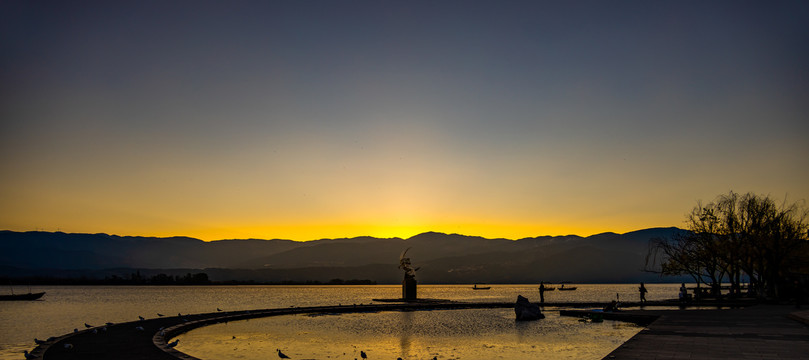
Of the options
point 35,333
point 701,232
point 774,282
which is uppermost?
point 701,232

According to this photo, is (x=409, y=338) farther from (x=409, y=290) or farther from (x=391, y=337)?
(x=409, y=290)

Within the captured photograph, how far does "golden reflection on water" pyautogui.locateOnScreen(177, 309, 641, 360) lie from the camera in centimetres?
2691

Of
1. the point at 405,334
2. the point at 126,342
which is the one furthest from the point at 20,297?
the point at 126,342

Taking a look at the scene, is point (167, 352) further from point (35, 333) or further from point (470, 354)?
point (35, 333)

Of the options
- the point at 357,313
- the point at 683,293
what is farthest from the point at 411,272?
the point at 683,293

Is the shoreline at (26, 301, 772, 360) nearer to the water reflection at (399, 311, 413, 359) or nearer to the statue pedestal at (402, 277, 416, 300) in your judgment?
the water reflection at (399, 311, 413, 359)

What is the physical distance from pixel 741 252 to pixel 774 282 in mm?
4848

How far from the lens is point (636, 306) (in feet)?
191

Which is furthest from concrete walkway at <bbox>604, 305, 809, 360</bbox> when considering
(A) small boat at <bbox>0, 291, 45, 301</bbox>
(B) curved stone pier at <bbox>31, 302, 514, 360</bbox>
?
(A) small boat at <bbox>0, 291, 45, 301</bbox>

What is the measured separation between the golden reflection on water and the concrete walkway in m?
3.24

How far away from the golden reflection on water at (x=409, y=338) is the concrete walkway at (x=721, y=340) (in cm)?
324

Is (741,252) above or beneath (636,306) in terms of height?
above

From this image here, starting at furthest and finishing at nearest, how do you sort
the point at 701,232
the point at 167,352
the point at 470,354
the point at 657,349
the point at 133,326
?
the point at 701,232 < the point at 133,326 < the point at 470,354 < the point at 167,352 < the point at 657,349

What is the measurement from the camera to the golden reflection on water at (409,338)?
2691 cm
